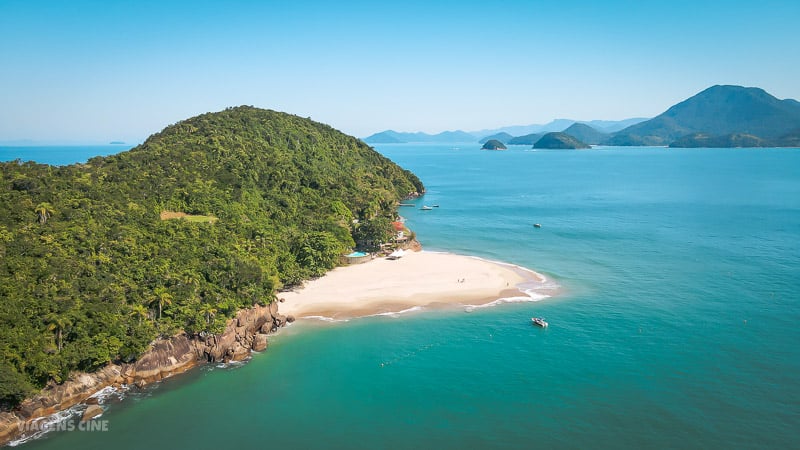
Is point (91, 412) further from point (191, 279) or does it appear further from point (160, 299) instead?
point (191, 279)

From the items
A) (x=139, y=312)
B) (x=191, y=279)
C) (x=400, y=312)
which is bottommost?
(x=400, y=312)

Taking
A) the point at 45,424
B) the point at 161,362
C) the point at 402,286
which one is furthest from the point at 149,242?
the point at 402,286

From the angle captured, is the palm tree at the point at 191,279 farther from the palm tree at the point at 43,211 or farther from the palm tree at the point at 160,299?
the palm tree at the point at 43,211

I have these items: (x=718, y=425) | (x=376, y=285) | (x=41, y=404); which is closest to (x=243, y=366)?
(x=41, y=404)

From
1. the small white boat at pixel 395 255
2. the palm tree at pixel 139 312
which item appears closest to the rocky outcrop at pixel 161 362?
the palm tree at pixel 139 312

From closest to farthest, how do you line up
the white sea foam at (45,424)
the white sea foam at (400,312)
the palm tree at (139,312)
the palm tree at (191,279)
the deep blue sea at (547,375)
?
the white sea foam at (45,424) < the deep blue sea at (547,375) < the palm tree at (139,312) < the palm tree at (191,279) < the white sea foam at (400,312)

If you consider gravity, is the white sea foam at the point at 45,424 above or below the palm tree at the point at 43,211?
below

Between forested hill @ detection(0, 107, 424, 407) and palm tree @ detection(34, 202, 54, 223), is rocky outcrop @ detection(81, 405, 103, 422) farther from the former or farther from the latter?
palm tree @ detection(34, 202, 54, 223)

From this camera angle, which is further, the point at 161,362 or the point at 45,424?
the point at 161,362
